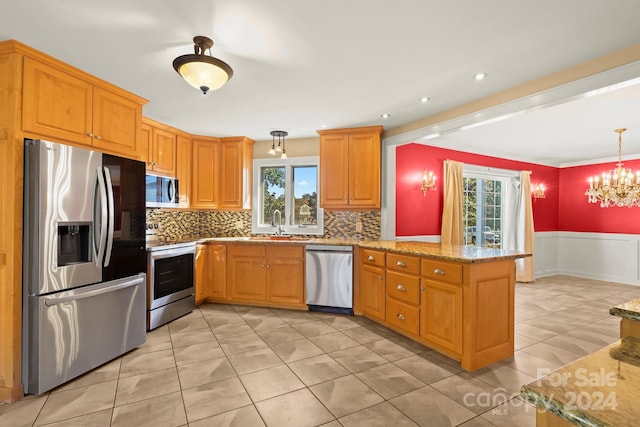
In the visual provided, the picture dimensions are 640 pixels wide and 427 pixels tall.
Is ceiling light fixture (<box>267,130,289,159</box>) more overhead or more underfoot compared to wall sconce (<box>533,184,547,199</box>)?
more overhead

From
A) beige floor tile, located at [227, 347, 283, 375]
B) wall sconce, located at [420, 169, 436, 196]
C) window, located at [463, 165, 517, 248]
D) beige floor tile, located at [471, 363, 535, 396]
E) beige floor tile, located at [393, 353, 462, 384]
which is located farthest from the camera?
window, located at [463, 165, 517, 248]

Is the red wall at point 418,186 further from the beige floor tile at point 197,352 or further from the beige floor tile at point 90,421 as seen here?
the beige floor tile at point 90,421

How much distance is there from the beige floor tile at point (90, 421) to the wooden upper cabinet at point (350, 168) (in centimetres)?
310

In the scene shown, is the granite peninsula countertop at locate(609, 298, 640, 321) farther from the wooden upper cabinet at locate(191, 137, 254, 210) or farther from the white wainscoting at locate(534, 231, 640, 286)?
the white wainscoting at locate(534, 231, 640, 286)

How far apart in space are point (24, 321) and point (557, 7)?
13.0ft

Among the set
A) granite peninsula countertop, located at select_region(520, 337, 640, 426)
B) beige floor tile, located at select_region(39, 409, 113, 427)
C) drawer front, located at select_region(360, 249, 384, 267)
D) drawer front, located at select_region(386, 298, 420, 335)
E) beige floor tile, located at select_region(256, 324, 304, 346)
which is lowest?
beige floor tile, located at select_region(39, 409, 113, 427)

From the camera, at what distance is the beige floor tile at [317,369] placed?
240 centimetres

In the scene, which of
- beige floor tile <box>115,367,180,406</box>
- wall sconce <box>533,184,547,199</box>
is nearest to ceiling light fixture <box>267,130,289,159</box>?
beige floor tile <box>115,367,180,406</box>

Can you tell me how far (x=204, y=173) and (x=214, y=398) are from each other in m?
3.29

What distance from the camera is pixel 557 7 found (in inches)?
70.8

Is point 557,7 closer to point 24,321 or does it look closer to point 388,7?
point 388,7

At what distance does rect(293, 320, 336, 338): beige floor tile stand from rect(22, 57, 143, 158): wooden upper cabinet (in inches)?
97.7

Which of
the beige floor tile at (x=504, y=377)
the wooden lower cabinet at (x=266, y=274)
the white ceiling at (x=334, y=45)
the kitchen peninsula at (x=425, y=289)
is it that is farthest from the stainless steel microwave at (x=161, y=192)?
the beige floor tile at (x=504, y=377)

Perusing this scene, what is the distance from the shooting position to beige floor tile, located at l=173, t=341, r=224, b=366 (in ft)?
8.93
